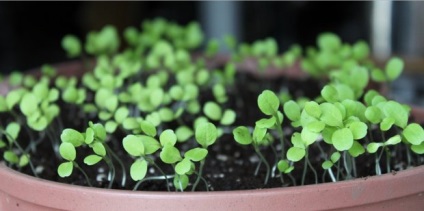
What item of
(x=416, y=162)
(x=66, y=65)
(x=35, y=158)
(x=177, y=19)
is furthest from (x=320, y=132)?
(x=177, y=19)

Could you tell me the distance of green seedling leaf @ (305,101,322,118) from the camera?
695 millimetres

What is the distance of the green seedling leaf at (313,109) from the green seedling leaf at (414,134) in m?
0.09

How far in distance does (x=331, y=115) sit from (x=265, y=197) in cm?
11

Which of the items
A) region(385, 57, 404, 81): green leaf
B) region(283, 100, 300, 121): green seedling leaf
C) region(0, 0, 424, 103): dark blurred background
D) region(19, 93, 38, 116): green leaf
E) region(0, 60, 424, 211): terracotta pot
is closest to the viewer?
region(0, 60, 424, 211): terracotta pot

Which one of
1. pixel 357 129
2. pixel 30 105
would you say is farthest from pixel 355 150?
pixel 30 105

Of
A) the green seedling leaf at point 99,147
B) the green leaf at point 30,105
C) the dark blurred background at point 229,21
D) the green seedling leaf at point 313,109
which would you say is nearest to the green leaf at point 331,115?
the green seedling leaf at point 313,109

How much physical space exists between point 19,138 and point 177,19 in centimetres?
187

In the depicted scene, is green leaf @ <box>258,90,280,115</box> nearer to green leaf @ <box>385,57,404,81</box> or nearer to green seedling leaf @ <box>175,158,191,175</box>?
green seedling leaf @ <box>175,158,191,175</box>

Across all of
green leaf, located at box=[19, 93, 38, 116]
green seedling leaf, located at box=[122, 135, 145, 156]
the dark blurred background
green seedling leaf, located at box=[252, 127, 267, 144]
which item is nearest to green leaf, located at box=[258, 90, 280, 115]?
green seedling leaf, located at box=[252, 127, 267, 144]

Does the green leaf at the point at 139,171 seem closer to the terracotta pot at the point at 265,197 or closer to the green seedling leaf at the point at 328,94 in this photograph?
the terracotta pot at the point at 265,197

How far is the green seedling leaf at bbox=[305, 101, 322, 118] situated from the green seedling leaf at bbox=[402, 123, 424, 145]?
9 cm

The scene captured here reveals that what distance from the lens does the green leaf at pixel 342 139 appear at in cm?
67

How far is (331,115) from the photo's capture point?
693 mm

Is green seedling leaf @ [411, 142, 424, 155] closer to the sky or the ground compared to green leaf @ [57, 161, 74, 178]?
closer to the ground
